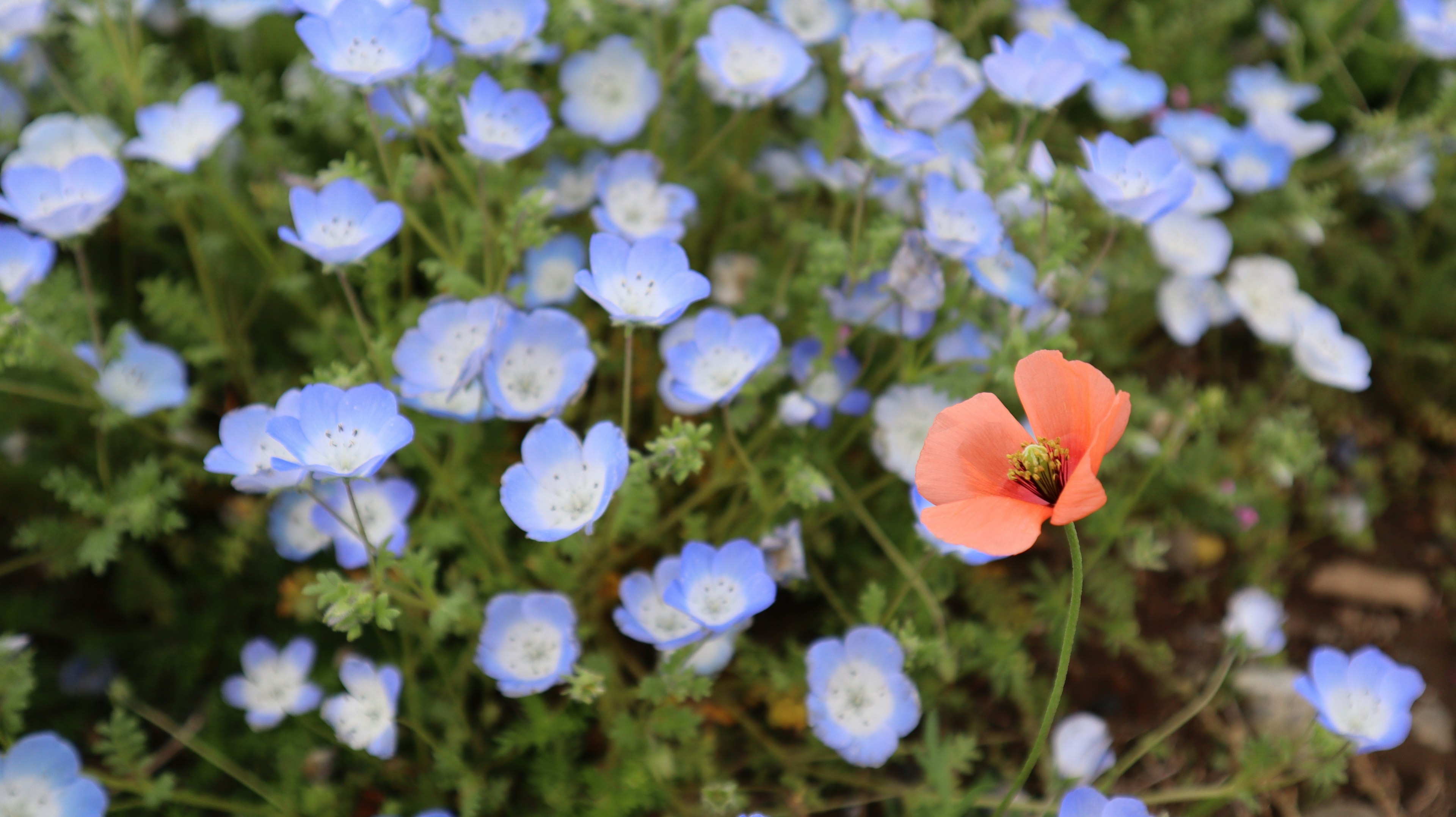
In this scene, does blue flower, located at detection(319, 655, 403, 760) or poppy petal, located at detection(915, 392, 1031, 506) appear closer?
poppy petal, located at detection(915, 392, 1031, 506)

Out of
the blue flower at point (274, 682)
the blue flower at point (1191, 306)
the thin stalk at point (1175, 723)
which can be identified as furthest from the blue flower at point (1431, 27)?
the blue flower at point (274, 682)

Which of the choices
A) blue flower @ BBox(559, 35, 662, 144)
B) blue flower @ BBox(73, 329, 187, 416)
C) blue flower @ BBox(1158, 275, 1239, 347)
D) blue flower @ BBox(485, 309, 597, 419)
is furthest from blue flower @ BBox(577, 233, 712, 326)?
blue flower @ BBox(1158, 275, 1239, 347)

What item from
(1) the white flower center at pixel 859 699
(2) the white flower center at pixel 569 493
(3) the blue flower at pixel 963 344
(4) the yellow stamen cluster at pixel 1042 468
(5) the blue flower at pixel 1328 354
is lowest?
(1) the white flower center at pixel 859 699

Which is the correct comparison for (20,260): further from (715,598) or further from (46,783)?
(715,598)

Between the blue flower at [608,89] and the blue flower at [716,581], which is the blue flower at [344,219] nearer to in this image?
the blue flower at [608,89]

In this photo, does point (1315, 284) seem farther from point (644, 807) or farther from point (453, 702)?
point (453, 702)

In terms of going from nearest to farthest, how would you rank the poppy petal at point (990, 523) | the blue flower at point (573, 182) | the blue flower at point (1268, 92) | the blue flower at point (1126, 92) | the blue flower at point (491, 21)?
1. the poppy petal at point (990, 523)
2. the blue flower at point (491, 21)
3. the blue flower at point (573, 182)
4. the blue flower at point (1126, 92)
5. the blue flower at point (1268, 92)

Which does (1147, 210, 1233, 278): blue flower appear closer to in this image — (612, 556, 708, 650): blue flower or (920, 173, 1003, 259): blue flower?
(920, 173, 1003, 259): blue flower

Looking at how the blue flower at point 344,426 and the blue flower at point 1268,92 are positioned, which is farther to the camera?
the blue flower at point 1268,92
